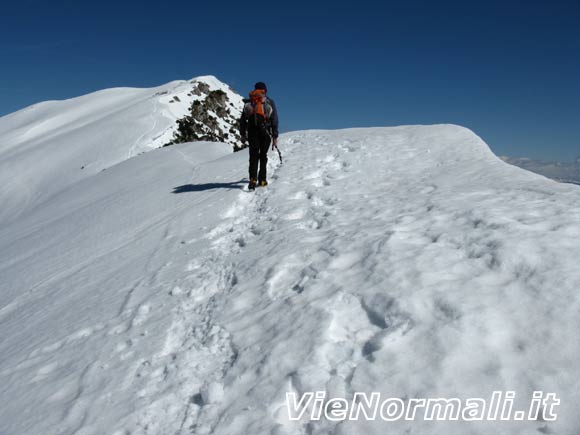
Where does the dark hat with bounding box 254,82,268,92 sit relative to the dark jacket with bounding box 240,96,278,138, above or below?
above

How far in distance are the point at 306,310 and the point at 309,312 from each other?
0.06 metres

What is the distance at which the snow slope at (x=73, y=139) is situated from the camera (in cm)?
2459

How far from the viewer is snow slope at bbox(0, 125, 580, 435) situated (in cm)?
256

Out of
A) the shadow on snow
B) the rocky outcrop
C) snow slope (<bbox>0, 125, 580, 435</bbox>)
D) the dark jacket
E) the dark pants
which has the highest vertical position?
the rocky outcrop

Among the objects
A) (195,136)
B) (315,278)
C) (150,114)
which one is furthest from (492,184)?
(150,114)

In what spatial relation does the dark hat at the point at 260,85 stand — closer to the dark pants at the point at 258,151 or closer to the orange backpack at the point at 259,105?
the orange backpack at the point at 259,105

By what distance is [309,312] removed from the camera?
3561 millimetres

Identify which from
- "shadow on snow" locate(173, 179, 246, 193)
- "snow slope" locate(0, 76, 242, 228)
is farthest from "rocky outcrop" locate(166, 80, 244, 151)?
"shadow on snow" locate(173, 179, 246, 193)

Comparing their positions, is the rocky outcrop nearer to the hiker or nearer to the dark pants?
the dark pants

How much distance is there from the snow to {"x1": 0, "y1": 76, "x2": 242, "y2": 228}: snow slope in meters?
19.3

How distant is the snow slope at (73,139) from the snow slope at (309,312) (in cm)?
1978

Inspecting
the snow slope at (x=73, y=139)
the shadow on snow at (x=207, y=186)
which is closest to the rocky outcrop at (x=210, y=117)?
the snow slope at (x=73, y=139)

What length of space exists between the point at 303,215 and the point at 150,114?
31.8 m

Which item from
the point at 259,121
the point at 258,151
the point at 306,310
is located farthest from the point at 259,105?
the point at 306,310
